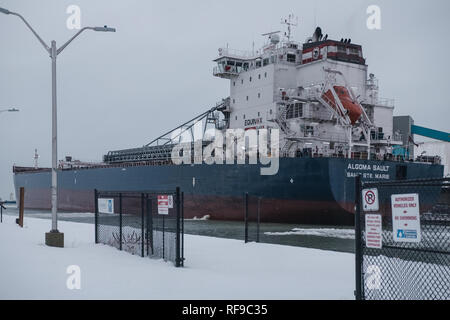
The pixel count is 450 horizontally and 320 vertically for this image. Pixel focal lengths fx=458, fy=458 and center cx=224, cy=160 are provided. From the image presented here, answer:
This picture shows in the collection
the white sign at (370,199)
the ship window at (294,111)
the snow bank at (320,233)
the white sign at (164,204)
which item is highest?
the ship window at (294,111)

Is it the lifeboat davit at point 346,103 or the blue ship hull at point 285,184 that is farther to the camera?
the lifeboat davit at point 346,103

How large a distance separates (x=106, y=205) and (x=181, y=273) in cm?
533

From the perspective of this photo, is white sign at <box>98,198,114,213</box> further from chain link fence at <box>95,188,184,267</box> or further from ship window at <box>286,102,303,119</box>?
ship window at <box>286,102,303,119</box>

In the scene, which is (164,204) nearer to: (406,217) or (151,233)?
(151,233)

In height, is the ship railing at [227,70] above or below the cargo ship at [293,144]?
above

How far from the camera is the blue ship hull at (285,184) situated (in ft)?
91.5

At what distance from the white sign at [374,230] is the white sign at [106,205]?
9.05 meters

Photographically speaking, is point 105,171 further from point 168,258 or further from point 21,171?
point 168,258

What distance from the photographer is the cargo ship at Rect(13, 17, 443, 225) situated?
28391mm

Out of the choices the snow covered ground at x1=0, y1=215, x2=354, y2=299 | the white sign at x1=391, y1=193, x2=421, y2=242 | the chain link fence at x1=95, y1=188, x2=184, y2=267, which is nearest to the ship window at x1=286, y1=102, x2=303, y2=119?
the snow covered ground at x1=0, y1=215, x2=354, y2=299

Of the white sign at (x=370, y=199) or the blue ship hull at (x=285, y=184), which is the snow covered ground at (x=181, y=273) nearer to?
the white sign at (x=370, y=199)

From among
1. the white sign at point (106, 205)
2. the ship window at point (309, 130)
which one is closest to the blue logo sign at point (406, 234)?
the white sign at point (106, 205)

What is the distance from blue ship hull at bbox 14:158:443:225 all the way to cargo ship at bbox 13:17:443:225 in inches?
2.5

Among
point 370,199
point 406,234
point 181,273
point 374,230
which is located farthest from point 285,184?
point 406,234
